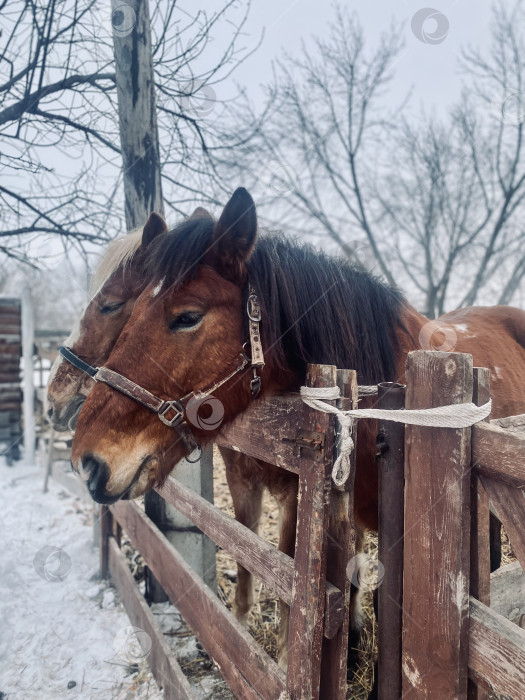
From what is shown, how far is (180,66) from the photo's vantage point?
4.39 meters

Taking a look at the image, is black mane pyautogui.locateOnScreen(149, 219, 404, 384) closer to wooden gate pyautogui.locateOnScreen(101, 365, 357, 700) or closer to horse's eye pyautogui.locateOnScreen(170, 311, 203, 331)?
horse's eye pyautogui.locateOnScreen(170, 311, 203, 331)

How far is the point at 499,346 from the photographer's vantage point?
338 cm

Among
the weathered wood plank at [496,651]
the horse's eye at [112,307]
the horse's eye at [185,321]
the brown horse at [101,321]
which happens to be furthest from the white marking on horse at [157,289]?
the weathered wood plank at [496,651]

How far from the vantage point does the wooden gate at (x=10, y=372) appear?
927cm

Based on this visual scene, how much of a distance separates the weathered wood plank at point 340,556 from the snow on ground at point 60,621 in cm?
178

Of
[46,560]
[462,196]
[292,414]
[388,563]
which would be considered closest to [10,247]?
[46,560]

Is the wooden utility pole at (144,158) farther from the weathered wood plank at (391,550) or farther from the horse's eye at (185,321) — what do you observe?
the weathered wood plank at (391,550)

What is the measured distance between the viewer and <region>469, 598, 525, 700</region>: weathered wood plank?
1.02 metres

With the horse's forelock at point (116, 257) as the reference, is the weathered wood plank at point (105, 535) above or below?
below

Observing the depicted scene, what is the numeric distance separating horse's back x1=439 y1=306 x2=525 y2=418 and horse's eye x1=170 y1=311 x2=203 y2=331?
6.40 feet

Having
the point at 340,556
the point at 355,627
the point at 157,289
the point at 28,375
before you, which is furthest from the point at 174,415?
the point at 28,375

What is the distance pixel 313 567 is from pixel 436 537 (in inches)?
16.7

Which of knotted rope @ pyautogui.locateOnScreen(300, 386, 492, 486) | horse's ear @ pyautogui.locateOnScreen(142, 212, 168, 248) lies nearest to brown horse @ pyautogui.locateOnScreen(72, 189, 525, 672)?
horse's ear @ pyautogui.locateOnScreen(142, 212, 168, 248)

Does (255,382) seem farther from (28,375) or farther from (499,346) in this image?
(28,375)
